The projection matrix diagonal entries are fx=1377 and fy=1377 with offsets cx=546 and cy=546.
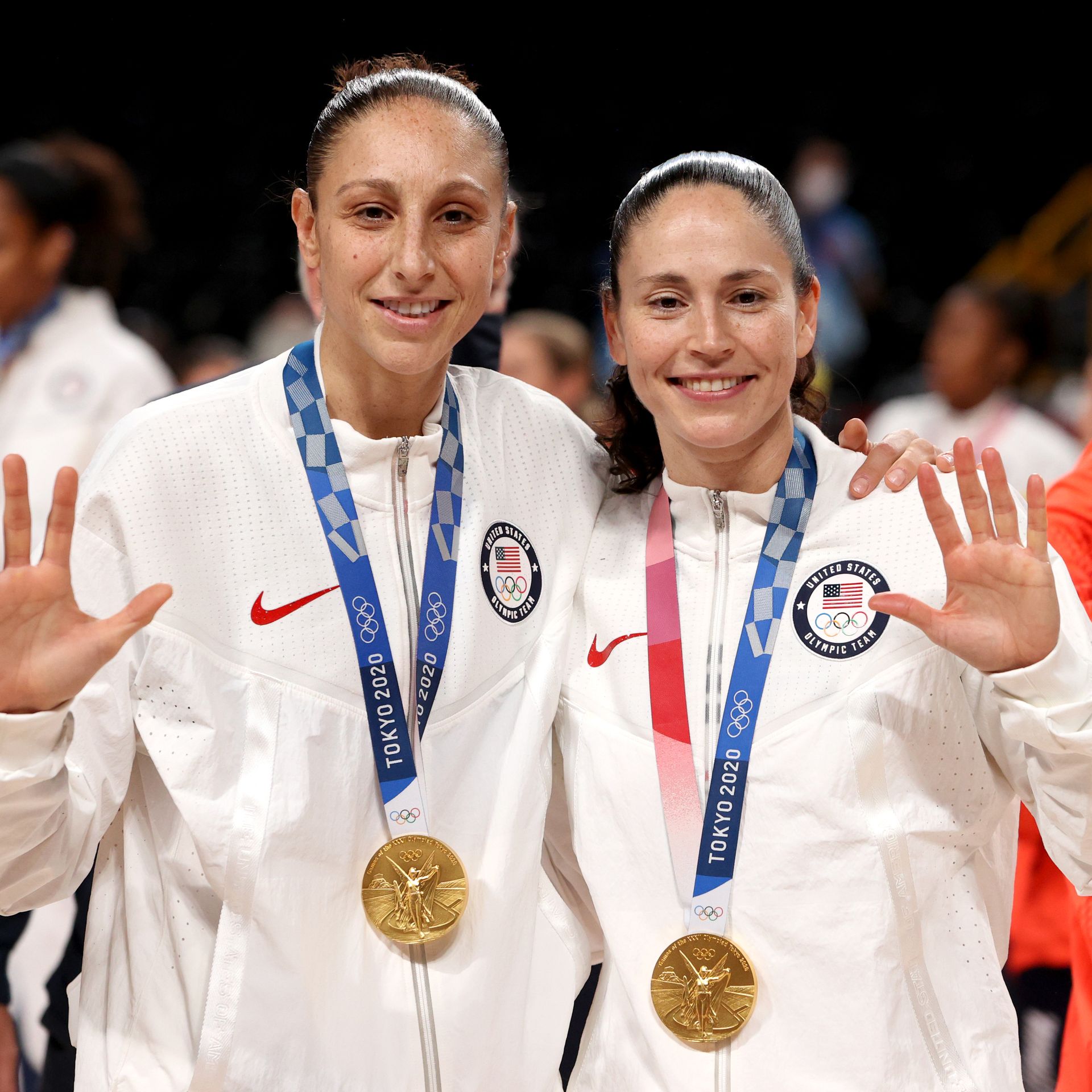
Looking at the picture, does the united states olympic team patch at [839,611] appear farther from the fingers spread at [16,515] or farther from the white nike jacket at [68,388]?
the white nike jacket at [68,388]

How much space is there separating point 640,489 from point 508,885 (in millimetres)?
756

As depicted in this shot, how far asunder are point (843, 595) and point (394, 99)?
3.48 feet

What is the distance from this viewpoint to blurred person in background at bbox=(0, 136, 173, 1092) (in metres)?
4.24

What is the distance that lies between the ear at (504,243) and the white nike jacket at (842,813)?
0.52 metres

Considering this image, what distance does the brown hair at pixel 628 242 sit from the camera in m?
2.26

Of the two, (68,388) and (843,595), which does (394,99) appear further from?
(68,388)

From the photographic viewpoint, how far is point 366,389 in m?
Answer: 2.26

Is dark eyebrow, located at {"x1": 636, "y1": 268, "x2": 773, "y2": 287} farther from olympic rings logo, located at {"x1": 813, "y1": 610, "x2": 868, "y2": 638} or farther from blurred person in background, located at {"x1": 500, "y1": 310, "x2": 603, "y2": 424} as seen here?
blurred person in background, located at {"x1": 500, "y1": 310, "x2": 603, "y2": 424}

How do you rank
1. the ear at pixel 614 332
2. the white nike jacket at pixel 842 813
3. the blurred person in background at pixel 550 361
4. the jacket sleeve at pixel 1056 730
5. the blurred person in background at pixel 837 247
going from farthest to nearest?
the blurred person in background at pixel 837 247
the blurred person in background at pixel 550 361
the ear at pixel 614 332
the white nike jacket at pixel 842 813
the jacket sleeve at pixel 1056 730

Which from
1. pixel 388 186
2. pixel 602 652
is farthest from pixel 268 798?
pixel 388 186

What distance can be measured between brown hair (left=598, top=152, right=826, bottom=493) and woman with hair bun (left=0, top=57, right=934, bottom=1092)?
0.24m

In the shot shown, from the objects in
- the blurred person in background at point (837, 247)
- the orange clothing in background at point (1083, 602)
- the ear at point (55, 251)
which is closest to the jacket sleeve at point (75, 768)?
the orange clothing in background at point (1083, 602)

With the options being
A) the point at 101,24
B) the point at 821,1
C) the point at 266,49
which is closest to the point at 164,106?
the point at 101,24

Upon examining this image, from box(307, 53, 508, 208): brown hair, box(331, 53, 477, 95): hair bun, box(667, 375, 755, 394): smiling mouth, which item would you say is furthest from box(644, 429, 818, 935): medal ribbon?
box(331, 53, 477, 95): hair bun
